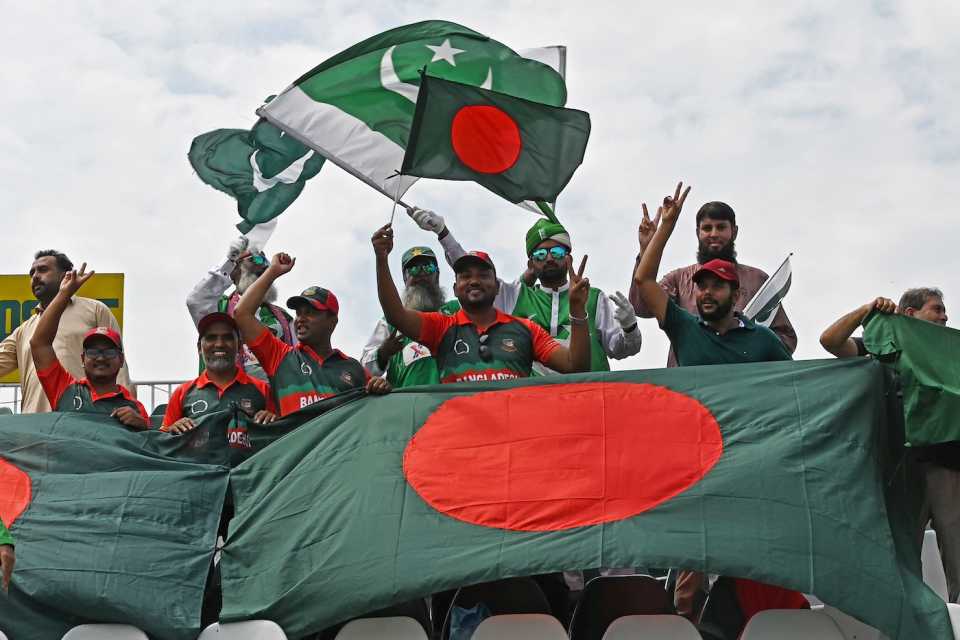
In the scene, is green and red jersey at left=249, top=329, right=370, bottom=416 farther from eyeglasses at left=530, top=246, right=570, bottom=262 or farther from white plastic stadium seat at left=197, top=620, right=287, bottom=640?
white plastic stadium seat at left=197, top=620, right=287, bottom=640

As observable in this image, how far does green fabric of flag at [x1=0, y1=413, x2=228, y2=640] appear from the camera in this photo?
654 cm

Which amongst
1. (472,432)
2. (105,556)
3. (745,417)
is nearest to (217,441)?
(105,556)

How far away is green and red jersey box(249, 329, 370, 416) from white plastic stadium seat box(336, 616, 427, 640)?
168cm

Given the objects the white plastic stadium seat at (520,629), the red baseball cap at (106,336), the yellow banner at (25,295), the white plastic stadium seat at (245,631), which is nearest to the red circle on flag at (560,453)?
the white plastic stadium seat at (520,629)

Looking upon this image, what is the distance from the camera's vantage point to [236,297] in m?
9.38

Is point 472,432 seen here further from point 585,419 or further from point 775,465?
point 775,465

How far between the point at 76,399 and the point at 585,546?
3357 mm

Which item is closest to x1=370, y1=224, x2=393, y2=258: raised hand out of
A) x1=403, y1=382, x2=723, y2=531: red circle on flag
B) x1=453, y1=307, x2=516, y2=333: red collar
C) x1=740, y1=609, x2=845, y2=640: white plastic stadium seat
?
x1=453, y1=307, x2=516, y2=333: red collar

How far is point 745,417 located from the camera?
6.78 m

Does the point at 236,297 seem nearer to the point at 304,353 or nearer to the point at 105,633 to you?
the point at 304,353

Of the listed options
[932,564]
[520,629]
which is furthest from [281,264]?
[932,564]

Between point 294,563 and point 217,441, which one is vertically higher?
point 217,441

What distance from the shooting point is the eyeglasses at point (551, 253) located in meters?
8.69

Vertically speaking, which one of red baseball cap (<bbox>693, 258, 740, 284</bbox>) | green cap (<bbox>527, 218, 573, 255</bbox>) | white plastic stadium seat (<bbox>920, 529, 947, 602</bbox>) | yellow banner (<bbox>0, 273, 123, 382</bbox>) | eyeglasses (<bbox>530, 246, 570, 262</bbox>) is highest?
yellow banner (<bbox>0, 273, 123, 382</bbox>)
